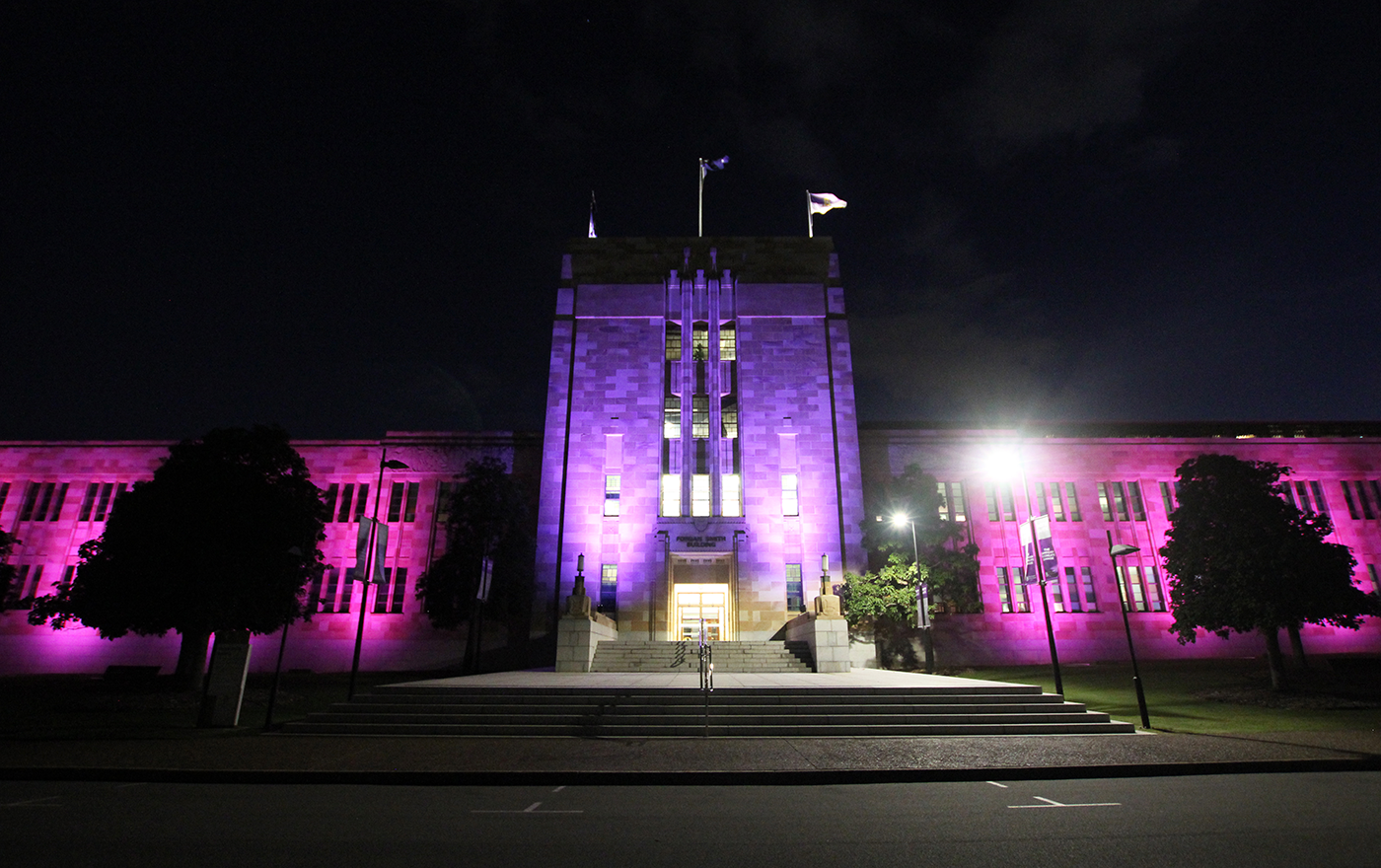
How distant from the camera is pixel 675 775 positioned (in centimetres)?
1107

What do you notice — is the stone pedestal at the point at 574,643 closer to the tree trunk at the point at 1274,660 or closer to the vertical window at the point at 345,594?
the vertical window at the point at 345,594

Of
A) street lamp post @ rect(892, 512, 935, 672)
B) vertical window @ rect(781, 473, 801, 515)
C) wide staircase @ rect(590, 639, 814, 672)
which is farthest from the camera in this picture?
vertical window @ rect(781, 473, 801, 515)

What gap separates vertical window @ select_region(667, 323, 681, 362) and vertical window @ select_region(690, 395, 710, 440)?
3213 millimetres

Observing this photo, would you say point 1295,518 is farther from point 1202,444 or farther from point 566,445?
point 566,445

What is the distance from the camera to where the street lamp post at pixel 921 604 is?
30002 mm

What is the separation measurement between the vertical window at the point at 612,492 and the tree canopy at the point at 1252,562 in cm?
2795

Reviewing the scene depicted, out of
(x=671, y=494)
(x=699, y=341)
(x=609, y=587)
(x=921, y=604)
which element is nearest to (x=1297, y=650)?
(x=921, y=604)

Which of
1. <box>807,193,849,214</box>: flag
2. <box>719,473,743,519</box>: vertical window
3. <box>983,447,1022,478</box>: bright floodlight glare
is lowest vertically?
<box>719,473,743,519</box>: vertical window

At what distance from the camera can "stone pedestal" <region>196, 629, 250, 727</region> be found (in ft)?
56.9

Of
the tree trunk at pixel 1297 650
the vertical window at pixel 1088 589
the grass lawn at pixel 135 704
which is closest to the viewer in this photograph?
the grass lawn at pixel 135 704

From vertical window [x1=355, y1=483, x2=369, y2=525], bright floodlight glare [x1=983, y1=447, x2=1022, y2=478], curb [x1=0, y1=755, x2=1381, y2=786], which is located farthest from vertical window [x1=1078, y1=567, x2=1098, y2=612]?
vertical window [x1=355, y1=483, x2=369, y2=525]

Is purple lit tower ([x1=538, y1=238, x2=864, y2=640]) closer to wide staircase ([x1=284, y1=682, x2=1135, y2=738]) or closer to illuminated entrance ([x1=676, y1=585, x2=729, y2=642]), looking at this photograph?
illuminated entrance ([x1=676, y1=585, x2=729, y2=642])

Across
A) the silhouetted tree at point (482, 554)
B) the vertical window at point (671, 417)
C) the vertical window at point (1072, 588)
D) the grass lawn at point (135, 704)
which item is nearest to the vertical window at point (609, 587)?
the silhouetted tree at point (482, 554)

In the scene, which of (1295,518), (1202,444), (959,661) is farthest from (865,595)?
(1202,444)
